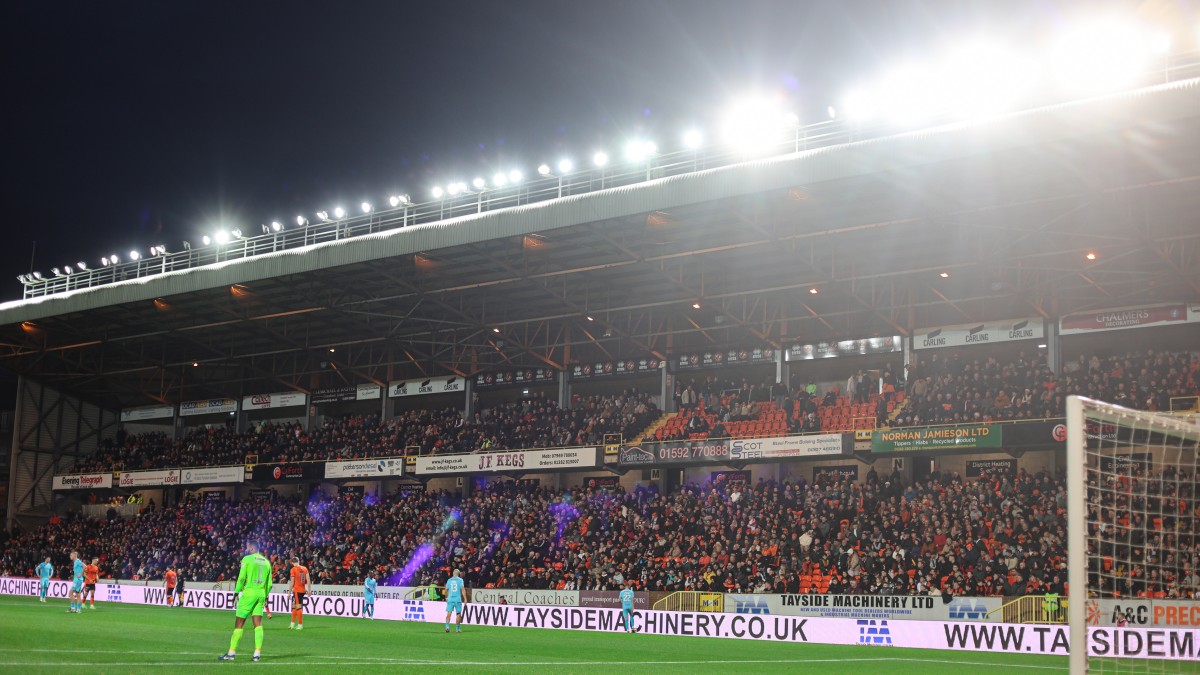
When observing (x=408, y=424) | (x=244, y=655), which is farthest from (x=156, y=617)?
(x=408, y=424)

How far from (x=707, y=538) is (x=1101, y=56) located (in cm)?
2081

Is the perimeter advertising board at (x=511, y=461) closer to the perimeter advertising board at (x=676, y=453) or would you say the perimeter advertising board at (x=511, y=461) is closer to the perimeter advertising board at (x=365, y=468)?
the perimeter advertising board at (x=365, y=468)

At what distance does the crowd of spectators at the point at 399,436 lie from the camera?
162ft

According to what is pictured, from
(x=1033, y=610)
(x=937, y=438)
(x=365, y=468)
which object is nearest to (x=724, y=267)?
(x=937, y=438)

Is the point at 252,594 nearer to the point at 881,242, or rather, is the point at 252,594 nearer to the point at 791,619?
the point at 791,619

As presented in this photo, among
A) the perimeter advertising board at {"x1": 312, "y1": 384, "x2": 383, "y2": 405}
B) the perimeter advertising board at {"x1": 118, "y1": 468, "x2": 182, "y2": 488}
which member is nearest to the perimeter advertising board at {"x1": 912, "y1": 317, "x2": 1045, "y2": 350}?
the perimeter advertising board at {"x1": 312, "y1": 384, "x2": 383, "y2": 405}

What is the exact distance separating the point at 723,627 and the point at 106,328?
38.1 m

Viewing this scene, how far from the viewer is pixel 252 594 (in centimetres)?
1931

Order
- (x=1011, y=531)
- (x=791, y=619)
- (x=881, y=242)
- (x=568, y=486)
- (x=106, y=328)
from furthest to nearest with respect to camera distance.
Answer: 1. (x=106, y=328)
2. (x=568, y=486)
3. (x=881, y=242)
4. (x=1011, y=531)
5. (x=791, y=619)

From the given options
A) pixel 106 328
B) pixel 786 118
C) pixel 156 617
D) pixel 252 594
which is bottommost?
pixel 156 617

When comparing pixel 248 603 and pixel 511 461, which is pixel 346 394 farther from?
pixel 248 603

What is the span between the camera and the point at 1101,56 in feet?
97.5

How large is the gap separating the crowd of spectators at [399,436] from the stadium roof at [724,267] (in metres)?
2.47

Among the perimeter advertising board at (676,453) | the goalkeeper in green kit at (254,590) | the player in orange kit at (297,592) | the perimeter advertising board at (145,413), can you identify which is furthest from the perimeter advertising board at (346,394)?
the goalkeeper in green kit at (254,590)
